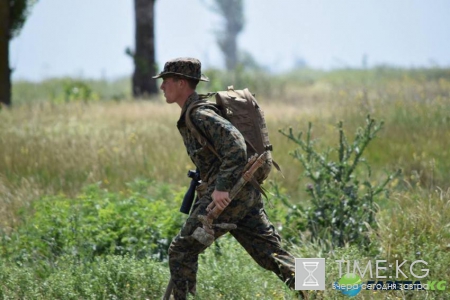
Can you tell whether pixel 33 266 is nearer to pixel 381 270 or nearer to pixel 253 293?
pixel 253 293

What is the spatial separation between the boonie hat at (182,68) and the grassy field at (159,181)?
1.63 meters

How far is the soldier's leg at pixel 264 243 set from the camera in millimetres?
5730

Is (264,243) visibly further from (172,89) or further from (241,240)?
(172,89)

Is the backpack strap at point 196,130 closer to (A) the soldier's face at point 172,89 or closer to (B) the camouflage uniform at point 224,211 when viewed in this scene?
(B) the camouflage uniform at point 224,211

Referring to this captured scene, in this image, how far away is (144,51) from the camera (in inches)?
770

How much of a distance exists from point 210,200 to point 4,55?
1337 cm

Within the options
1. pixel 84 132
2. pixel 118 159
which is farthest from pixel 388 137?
pixel 84 132

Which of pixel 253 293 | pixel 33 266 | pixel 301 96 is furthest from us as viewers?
pixel 301 96

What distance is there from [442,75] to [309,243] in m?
20.8

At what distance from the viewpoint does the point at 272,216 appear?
7.82 meters

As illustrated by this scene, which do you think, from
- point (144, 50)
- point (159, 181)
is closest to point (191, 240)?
point (159, 181)

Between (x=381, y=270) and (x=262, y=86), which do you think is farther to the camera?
(x=262, y=86)

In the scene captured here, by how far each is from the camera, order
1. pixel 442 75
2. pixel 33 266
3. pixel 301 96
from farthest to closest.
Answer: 1. pixel 442 75
2. pixel 301 96
3. pixel 33 266

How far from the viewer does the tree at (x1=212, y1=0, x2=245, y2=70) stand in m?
63.5
